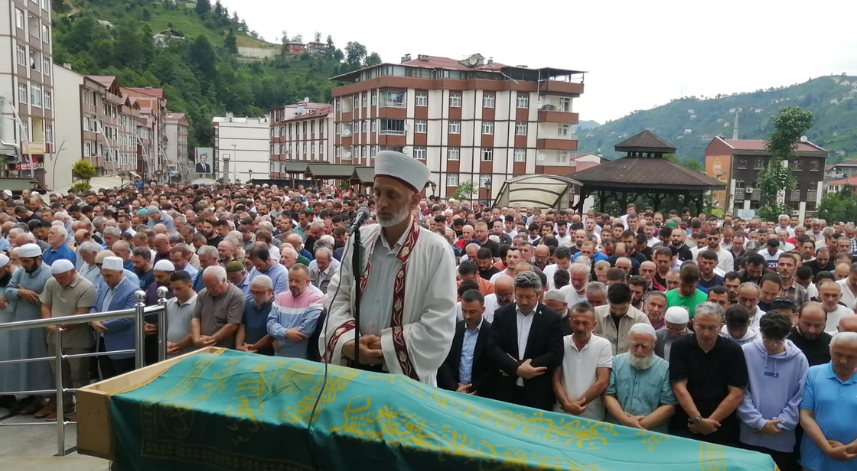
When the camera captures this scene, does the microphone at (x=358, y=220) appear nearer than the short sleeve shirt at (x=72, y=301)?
Yes

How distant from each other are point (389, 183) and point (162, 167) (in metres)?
96.8

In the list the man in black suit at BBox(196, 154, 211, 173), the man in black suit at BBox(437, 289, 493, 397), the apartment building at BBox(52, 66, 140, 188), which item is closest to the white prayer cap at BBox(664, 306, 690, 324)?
the man in black suit at BBox(437, 289, 493, 397)

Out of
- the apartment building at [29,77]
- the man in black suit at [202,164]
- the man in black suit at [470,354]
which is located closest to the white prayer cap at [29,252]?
the man in black suit at [470,354]

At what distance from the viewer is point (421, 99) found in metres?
58.3

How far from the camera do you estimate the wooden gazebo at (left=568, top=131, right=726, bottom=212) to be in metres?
25.1

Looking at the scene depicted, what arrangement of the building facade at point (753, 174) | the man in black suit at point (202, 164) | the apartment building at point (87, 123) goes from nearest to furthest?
the apartment building at point (87, 123) → the building facade at point (753, 174) → the man in black suit at point (202, 164)

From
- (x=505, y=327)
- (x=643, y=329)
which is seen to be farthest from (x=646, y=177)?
(x=643, y=329)

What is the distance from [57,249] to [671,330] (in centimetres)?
809

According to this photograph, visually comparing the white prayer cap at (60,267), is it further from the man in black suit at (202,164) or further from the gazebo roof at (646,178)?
the man in black suit at (202,164)

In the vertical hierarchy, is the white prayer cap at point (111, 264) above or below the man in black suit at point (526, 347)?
above

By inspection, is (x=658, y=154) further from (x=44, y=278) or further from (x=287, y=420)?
(x=287, y=420)

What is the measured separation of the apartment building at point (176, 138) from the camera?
101 metres

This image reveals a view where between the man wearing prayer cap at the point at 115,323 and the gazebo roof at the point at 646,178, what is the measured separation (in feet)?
68.3

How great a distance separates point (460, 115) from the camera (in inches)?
2297
